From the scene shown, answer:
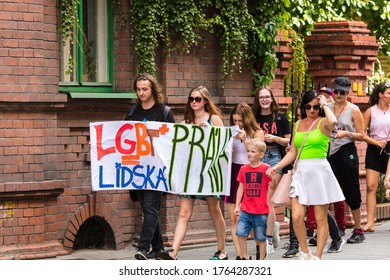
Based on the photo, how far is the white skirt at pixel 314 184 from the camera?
1305 cm

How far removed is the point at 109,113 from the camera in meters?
15.1

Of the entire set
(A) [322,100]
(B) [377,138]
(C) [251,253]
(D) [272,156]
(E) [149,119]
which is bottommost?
(C) [251,253]

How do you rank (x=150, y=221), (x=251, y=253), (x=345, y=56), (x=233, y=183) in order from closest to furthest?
(x=150, y=221), (x=233, y=183), (x=251, y=253), (x=345, y=56)

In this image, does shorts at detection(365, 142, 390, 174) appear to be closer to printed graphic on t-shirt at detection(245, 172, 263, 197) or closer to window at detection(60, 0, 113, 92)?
window at detection(60, 0, 113, 92)

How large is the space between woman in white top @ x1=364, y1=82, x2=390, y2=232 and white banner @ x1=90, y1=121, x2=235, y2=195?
3.25 metres

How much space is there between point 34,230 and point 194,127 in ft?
7.25

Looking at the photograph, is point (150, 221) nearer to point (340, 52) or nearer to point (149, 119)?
point (149, 119)

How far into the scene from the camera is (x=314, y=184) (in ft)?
42.9

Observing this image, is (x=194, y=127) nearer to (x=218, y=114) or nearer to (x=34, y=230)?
(x=218, y=114)

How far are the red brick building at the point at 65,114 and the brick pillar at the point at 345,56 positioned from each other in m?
2.00

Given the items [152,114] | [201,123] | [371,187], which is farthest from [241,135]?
[371,187]

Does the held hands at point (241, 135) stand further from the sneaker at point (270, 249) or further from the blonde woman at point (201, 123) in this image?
the sneaker at point (270, 249)

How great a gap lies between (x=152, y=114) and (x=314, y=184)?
197 centimetres

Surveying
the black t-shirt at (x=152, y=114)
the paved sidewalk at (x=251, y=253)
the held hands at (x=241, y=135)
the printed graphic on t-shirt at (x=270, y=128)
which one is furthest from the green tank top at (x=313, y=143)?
the paved sidewalk at (x=251, y=253)
